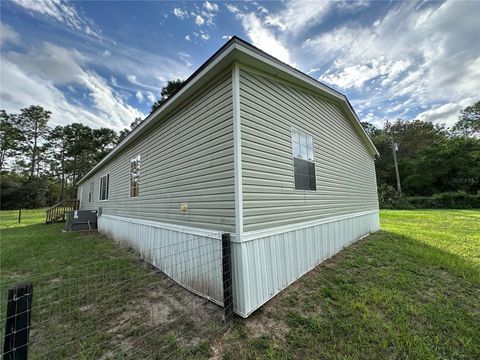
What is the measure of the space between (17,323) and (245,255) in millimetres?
2085

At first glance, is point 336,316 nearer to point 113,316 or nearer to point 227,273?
point 227,273

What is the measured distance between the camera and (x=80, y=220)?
10398 millimetres

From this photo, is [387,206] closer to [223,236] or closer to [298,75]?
[298,75]

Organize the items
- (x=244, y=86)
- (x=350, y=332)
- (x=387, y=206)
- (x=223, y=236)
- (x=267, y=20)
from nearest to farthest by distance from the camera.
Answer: (x=350, y=332) → (x=223, y=236) → (x=244, y=86) → (x=267, y=20) → (x=387, y=206)

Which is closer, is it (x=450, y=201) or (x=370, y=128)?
(x=450, y=201)

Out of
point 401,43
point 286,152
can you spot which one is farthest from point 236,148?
point 401,43

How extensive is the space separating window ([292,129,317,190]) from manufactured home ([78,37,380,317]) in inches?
0.9

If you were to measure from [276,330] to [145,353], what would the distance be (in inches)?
58.0

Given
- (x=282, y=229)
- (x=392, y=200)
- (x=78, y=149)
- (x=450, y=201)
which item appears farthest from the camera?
(x=78, y=149)

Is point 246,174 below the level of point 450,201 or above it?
above

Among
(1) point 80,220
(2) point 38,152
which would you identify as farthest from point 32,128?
(1) point 80,220

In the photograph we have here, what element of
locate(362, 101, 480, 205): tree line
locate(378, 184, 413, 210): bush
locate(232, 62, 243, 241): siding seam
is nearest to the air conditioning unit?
locate(232, 62, 243, 241): siding seam

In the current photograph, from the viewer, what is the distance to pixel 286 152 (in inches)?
154

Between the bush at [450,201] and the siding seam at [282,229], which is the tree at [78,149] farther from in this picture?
the bush at [450,201]
